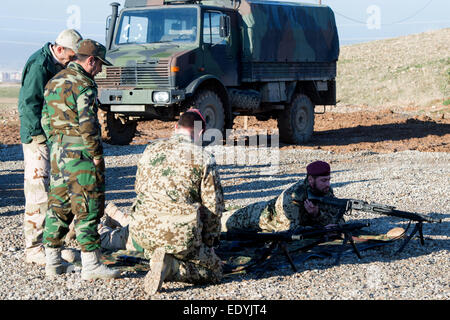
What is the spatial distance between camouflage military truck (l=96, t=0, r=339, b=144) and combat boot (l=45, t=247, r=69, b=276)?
23.6 ft

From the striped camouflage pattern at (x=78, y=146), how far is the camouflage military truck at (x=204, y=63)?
727 centimetres

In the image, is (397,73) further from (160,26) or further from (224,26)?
(160,26)

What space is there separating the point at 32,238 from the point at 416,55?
37.1 metres

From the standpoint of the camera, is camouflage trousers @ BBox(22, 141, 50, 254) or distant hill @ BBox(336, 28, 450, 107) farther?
distant hill @ BBox(336, 28, 450, 107)

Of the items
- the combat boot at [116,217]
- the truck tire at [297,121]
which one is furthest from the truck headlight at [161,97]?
the combat boot at [116,217]

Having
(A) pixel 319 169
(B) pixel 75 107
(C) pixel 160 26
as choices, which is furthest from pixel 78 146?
(C) pixel 160 26

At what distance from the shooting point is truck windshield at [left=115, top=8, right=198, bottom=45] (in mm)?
12555

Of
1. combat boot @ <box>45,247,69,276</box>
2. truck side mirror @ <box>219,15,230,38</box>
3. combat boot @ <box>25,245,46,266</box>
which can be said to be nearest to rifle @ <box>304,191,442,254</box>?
combat boot @ <box>45,247,69,276</box>

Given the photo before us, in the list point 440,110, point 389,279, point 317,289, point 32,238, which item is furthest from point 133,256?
point 440,110

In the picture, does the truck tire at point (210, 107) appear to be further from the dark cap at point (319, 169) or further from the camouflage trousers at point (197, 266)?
the camouflage trousers at point (197, 266)

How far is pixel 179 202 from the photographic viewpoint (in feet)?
15.1

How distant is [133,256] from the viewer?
5215mm

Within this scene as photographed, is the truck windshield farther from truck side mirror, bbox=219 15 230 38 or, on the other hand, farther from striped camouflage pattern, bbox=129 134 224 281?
striped camouflage pattern, bbox=129 134 224 281

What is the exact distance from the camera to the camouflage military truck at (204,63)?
12335 mm
